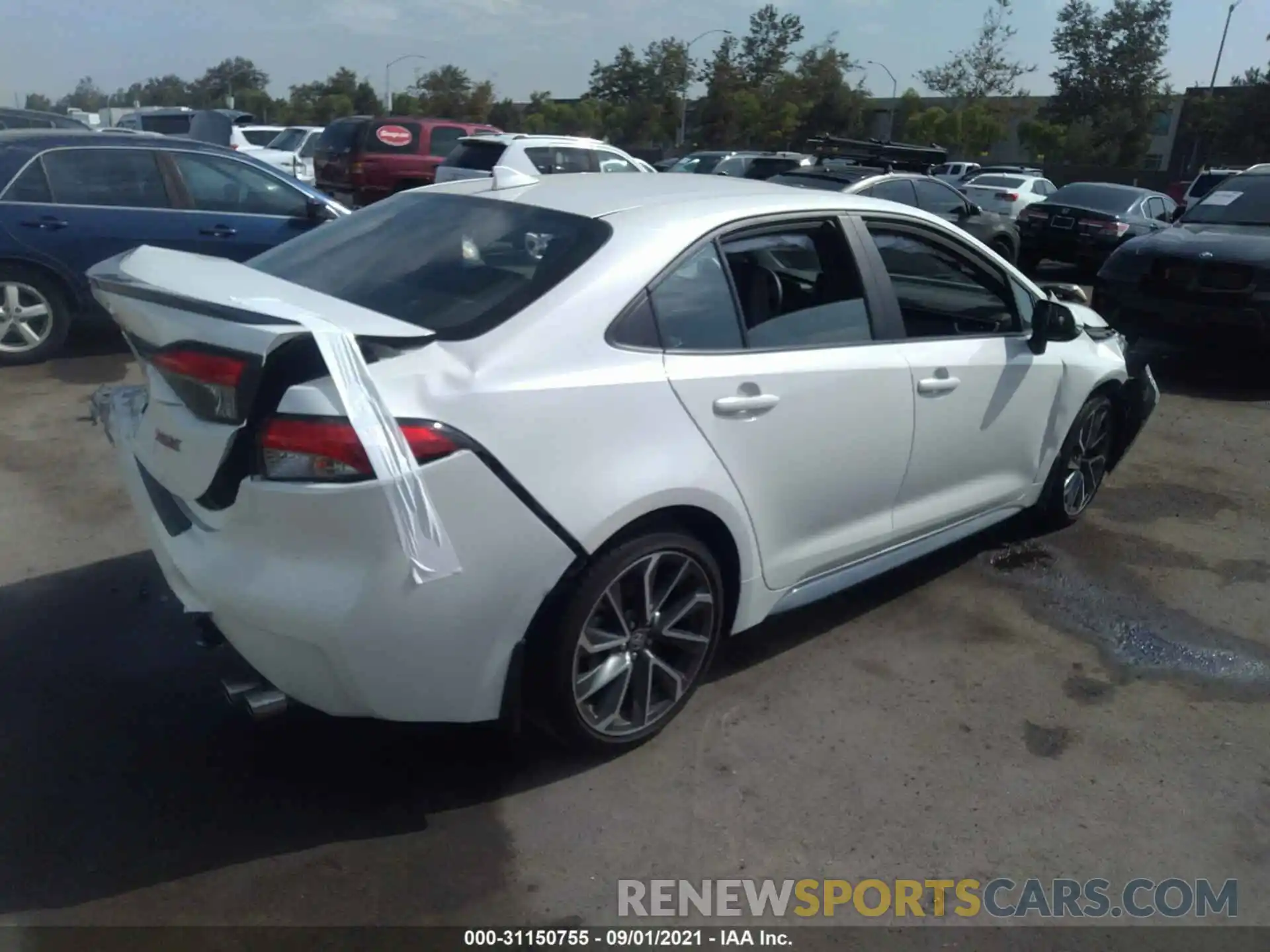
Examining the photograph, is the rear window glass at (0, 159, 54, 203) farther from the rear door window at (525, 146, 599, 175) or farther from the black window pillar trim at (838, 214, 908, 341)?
the rear door window at (525, 146, 599, 175)

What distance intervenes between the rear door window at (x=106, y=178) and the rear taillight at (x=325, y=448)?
6285mm

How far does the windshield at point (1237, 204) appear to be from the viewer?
932 cm

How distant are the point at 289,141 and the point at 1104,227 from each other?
1704 cm

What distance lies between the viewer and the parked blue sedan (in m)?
7.53

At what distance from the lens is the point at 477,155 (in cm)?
1384

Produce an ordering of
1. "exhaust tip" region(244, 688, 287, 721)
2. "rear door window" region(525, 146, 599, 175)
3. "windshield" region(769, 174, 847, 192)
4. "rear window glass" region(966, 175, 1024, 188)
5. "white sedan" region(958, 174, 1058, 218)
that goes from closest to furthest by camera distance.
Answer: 1. "exhaust tip" region(244, 688, 287, 721)
2. "windshield" region(769, 174, 847, 192)
3. "rear door window" region(525, 146, 599, 175)
4. "white sedan" region(958, 174, 1058, 218)
5. "rear window glass" region(966, 175, 1024, 188)

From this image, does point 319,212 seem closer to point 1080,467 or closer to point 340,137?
point 1080,467

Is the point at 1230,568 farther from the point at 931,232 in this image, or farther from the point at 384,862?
the point at 384,862

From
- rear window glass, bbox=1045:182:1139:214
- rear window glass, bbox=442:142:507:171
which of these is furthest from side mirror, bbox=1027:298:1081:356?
rear window glass, bbox=1045:182:1139:214

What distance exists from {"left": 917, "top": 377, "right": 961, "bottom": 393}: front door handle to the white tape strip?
2.07 m

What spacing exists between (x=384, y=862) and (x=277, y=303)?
1.48m

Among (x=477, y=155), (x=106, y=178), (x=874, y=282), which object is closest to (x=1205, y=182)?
(x=477, y=155)

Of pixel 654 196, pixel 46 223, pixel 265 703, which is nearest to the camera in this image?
pixel 265 703

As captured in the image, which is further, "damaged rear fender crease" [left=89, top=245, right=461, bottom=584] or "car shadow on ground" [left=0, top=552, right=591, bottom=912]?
"car shadow on ground" [left=0, top=552, right=591, bottom=912]
